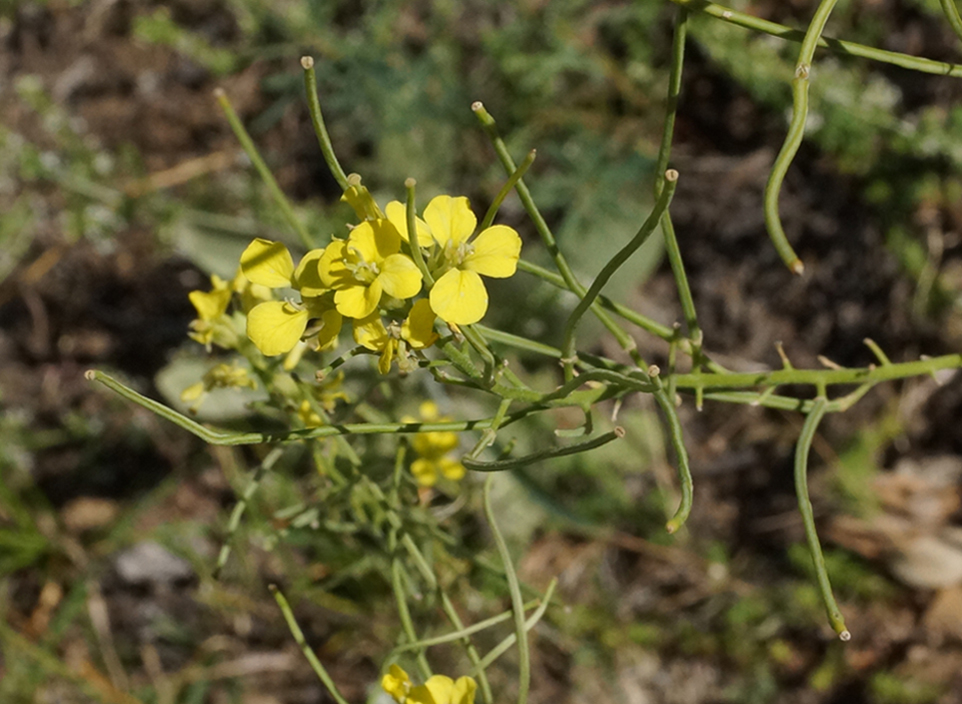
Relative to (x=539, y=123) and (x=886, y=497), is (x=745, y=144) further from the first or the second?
(x=886, y=497)

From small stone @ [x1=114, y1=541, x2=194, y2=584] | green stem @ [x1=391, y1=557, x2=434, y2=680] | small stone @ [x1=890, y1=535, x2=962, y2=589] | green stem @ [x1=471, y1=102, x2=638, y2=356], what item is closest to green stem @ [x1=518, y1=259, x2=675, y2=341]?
green stem @ [x1=471, y1=102, x2=638, y2=356]

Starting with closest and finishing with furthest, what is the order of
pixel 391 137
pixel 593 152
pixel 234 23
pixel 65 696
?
pixel 593 152 < pixel 391 137 < pixel 65 696 < pixel 234 23

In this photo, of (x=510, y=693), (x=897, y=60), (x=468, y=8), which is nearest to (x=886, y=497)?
(x=510, y=693)

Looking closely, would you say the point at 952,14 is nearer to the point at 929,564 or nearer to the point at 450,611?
the point at 450,611

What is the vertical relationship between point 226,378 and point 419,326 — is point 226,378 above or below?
below

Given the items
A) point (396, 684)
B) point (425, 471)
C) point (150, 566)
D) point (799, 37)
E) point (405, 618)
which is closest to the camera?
point (799, 37)

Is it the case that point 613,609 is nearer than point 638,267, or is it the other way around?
point 638,267

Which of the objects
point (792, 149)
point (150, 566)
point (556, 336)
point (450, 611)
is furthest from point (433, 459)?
point (150, 566)

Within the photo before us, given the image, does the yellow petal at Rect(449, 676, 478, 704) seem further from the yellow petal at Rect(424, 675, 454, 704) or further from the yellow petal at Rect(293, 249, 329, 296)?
the yellow petal at Rect(293, 249, 329, 296)

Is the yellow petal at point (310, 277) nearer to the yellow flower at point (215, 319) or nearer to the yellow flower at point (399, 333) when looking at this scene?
the yellow flower at point (399, 333)
